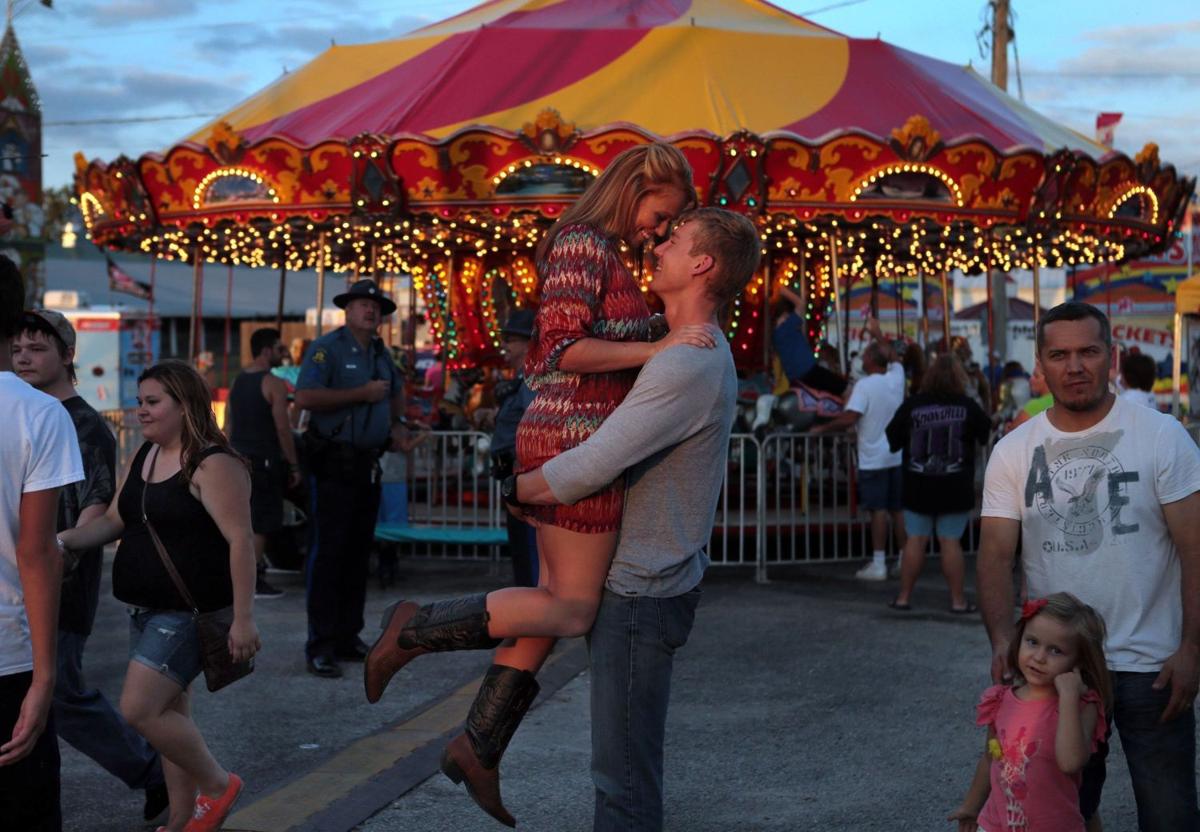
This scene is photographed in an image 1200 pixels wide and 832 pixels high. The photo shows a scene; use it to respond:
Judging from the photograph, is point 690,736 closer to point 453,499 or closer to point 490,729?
point 490,729

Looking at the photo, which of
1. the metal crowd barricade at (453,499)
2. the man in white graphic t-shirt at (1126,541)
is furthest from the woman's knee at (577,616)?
the metal crowd barricade at (453,499)

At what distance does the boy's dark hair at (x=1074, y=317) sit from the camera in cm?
404

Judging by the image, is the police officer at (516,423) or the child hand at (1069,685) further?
the police officer at (516,423)

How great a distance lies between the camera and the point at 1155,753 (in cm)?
398

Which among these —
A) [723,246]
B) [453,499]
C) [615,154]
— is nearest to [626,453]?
[723,246]

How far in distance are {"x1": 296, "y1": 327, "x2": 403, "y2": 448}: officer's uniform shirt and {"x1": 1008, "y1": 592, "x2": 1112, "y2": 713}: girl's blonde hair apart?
181 inches

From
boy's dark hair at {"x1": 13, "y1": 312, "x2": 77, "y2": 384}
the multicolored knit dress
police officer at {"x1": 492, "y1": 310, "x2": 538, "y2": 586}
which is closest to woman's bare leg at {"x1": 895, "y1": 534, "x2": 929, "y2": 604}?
police officer at {"x1": 492, "y1": 310, "x2": 538, "y2": 586}

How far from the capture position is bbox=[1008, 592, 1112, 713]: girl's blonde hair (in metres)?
3.86

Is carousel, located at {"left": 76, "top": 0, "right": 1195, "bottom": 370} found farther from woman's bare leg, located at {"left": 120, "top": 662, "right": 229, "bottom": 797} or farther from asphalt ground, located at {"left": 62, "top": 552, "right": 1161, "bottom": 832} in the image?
woman's bare leg, located at {"left": 120, "top": 662, "right": 229, "bottom": 797}

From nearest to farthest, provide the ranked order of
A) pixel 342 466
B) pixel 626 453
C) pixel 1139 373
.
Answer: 1. pixel 626 453
2. pixel 342 466
3. pixel 1139 373

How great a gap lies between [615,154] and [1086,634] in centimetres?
957

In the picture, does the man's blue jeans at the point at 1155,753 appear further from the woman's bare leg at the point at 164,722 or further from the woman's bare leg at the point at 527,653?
the woman's bare leg at the point at 164,722

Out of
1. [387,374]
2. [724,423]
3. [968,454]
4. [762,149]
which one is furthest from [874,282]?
[724,423]

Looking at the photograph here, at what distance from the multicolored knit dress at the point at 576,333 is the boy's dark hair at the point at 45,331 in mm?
1996
